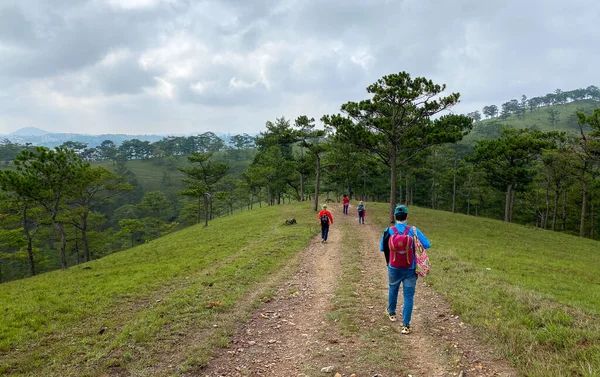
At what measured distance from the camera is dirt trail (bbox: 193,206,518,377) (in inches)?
225

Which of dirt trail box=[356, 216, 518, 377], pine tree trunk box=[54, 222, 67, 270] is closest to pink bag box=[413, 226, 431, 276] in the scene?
dirt trail box=[356, 216, 518, 377]

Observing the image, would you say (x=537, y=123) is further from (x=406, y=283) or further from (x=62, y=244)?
(x=62, y=244)

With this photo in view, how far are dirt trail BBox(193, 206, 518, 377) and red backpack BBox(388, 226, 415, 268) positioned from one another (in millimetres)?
1581

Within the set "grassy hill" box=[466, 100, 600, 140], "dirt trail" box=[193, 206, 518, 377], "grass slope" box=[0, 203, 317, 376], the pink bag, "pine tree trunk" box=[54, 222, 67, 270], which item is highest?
"grassy hill" box=[466, 100, 600, 140]

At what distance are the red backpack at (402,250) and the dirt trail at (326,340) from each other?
1581 millimetres

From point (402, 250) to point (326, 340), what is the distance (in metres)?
2.48

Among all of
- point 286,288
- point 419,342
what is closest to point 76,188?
point 286,288

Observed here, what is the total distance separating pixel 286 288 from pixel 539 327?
6.88 metres

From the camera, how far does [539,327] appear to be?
21.5 feet

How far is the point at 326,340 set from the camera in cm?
677

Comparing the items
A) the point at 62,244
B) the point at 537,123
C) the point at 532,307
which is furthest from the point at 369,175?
the point at 537,123

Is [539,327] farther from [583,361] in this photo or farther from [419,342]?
[419,342]

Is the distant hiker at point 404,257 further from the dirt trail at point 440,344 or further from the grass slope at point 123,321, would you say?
the grass slope at point 123,321

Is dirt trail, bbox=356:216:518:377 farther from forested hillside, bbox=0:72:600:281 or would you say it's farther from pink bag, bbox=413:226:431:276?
forested hillside, bbox=0:72:600:281
